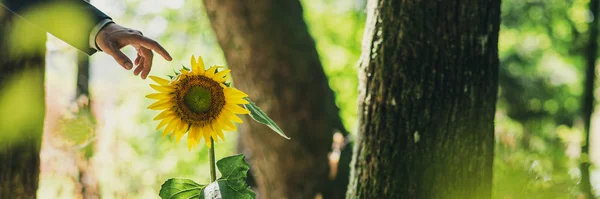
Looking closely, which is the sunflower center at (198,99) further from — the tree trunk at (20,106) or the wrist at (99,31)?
the tree trunk at (20,106)

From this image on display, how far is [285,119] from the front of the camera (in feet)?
11.9

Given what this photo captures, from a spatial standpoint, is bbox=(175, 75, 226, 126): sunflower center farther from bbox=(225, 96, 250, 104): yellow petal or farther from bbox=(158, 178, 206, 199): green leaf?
bbox=(158, 178, 206, 199): green leaf

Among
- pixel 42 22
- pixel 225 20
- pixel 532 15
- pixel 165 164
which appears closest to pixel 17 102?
pixel 42 22

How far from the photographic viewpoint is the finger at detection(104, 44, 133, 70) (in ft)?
4.84

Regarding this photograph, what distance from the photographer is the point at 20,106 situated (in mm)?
2416

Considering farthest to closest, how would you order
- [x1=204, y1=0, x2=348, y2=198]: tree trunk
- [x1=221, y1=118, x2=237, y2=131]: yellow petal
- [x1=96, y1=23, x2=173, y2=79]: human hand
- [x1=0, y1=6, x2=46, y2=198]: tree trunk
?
[x1=204, y1=0, x2=348, y2=198]: tree trunk
[x1=0, y1=6, x2=46, y2=198]: tree trunk
[x1=221, y1=118, x2=237, y2=131]: yellow petal
[x1=96, y1=23, x2=173, y2=79]: human hand

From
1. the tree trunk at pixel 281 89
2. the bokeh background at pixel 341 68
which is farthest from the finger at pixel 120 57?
the bokeh background at pixel 341 68

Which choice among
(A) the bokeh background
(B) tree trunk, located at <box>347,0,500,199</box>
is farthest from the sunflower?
(A) the bokeh background

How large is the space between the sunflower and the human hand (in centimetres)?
6

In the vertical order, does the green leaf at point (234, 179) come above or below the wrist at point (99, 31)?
below

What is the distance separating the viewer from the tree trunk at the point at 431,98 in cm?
206

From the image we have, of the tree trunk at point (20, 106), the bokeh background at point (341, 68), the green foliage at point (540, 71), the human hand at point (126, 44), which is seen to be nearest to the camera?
the human hand at point (126, 44)

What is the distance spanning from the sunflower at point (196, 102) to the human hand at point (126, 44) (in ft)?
0.20

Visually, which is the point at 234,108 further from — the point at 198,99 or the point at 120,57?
the point at 120,57
